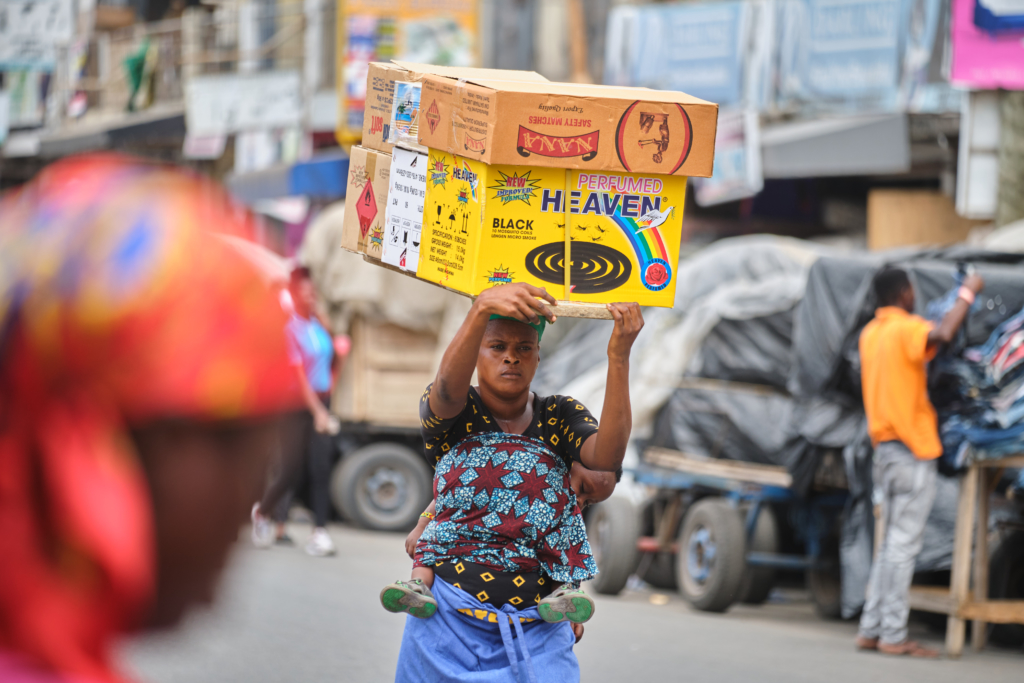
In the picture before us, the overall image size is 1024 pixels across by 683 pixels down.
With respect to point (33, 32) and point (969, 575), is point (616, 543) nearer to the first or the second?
point (969, 575)

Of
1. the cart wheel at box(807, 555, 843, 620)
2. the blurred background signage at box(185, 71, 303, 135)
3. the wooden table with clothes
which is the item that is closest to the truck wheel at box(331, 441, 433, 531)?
the cart wheel at box(807, 555, 843, 620)

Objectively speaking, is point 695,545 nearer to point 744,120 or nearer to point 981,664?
point 981,664

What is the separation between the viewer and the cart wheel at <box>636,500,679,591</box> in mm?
9234

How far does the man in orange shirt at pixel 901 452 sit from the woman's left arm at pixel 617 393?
4.33m

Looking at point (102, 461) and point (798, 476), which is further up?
point (102, 461)

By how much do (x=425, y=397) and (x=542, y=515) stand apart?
402 mm

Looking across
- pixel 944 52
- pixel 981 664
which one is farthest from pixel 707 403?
pixel 944 52

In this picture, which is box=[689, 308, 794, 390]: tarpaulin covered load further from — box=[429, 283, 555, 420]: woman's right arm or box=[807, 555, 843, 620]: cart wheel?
box=[429, 283, 555, 420]: woman's right arm

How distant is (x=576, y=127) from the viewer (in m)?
3.09

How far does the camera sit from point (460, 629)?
3.07 metres

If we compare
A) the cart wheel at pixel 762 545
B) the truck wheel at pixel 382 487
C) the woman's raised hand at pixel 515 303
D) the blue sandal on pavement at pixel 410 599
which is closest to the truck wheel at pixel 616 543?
the cart wheel at pixel 762 545

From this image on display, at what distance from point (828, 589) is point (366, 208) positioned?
228 inches

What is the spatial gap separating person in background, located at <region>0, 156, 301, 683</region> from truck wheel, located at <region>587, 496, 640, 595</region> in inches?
297

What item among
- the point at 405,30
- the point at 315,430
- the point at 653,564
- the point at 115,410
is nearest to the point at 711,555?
the point at 653,564
